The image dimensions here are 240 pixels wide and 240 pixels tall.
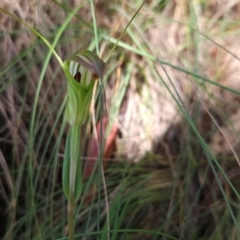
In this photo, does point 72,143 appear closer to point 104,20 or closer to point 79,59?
point 79,59

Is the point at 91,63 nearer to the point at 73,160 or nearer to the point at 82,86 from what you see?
the point at 82,86

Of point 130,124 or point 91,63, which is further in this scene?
point 130,124

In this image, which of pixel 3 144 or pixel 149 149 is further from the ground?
pixel 149 149

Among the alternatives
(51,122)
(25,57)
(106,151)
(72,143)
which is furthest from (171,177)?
(72,143)

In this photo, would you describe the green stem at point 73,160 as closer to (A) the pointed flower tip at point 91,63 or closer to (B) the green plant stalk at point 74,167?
(B) the green plant stalk at point 74,167

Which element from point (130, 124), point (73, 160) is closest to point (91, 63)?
point (73, 160)

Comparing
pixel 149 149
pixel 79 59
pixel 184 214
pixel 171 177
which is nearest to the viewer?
pixel 79 59

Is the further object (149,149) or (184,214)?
(149,149)

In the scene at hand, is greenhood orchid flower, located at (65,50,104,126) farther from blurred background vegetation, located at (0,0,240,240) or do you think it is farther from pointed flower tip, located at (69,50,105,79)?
blurred background vegetation, located at (0,0,240,240)
